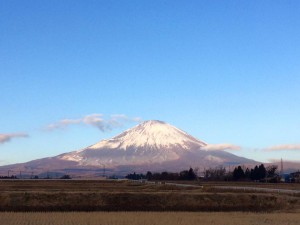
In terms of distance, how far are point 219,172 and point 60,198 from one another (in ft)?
468

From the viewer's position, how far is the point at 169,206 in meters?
34.5

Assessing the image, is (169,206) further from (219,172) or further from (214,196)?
(219,172)
